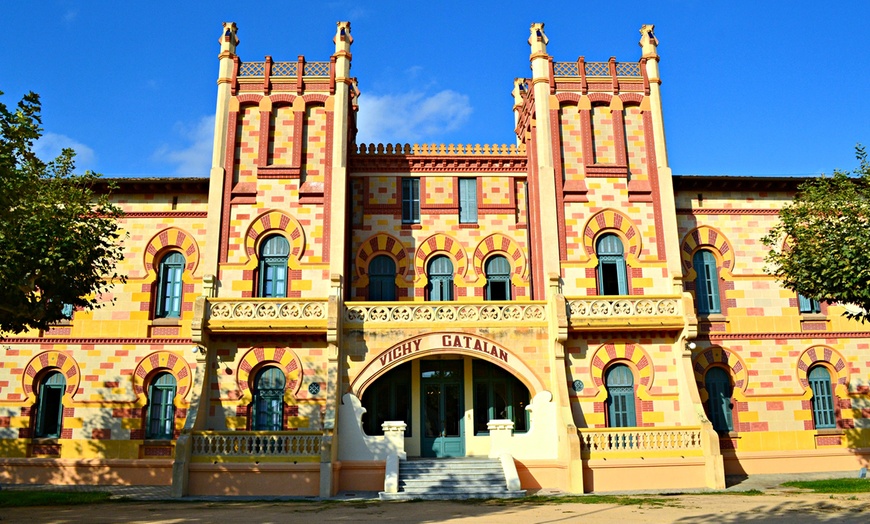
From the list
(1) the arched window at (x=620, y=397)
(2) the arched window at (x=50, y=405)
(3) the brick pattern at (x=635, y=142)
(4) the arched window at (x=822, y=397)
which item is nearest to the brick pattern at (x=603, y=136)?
(3) the brick pattern at (x=635, y=142)

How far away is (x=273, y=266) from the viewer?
23.0m

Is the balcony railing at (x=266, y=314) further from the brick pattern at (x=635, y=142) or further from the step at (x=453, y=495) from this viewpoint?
the brick pattern at (x=635, y=142)

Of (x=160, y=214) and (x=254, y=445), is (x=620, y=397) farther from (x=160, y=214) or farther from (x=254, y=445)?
(x=160, y=214)

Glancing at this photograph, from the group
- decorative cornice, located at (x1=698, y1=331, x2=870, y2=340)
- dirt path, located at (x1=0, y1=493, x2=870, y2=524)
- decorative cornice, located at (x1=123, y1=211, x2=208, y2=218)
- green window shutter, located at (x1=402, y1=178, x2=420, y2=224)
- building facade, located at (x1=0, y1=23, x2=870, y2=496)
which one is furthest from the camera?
green window shutter, located at (x1=402, y1=178, x2=420, y2=224)

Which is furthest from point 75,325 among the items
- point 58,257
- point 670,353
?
point 670,353

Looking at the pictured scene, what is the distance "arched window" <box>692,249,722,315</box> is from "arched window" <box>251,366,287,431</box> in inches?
546

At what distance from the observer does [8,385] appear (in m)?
23.1

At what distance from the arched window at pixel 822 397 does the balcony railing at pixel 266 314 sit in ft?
53.0

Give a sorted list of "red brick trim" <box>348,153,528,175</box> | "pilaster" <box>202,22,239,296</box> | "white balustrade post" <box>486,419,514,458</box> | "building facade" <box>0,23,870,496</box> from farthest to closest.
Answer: "red brick trim" <box>348,153,528,175</box>, "pilaster" <box>202,22,239,296</box>, "white balustrade post" <box>486,419,514,458</box>, "building facade" <box>0,23,870,496</box>

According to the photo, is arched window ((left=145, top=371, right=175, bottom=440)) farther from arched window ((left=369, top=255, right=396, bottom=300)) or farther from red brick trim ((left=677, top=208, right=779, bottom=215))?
red brick trim ((left=677, top=208, right=779, bottom=215))

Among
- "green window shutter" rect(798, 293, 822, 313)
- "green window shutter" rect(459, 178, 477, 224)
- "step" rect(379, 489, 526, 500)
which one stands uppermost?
"green window shutter" rect(459, 178, 477, 224)

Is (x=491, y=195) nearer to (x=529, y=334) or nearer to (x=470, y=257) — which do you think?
(x=470, y=257)

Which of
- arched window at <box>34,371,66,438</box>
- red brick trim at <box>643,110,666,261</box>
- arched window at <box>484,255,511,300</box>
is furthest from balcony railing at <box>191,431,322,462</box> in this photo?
red brick trim at <box>643,110,666,261</box>

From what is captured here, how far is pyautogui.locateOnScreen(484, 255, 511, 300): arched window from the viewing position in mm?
24609
